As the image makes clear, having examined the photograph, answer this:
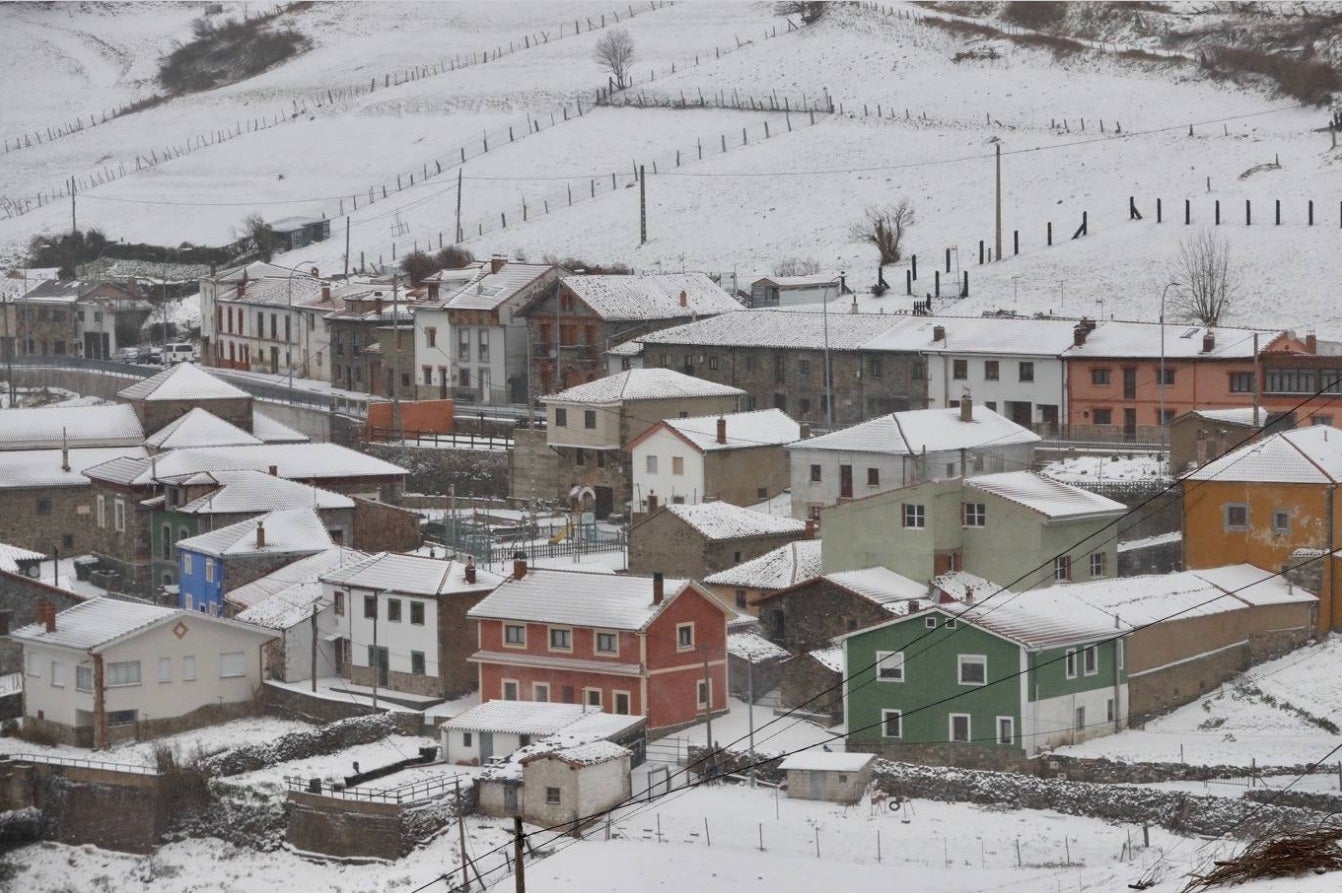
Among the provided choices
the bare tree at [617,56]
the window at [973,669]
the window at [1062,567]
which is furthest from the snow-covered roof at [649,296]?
the bare tree at [617,56]

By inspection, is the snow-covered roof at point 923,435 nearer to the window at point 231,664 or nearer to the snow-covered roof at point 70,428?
the window at point 231,664

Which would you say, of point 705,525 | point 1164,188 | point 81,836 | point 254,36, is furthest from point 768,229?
point 254,36

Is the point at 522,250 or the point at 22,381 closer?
the point at 22,381

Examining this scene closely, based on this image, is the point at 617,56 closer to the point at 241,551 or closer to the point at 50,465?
the point at 50,465

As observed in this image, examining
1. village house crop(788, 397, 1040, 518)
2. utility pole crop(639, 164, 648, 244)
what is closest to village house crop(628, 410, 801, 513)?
village house crop(788, 397, 1040, 518)

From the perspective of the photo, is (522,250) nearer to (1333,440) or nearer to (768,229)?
(768,229)

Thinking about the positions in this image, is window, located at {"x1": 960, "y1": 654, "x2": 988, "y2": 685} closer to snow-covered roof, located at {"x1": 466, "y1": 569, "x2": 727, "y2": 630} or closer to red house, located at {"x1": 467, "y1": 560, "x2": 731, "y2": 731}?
red house, located at {"x1": 467, "y1": 560, "x2": 731, "y2": 731}

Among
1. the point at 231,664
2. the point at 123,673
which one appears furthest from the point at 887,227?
the point at 123,673
